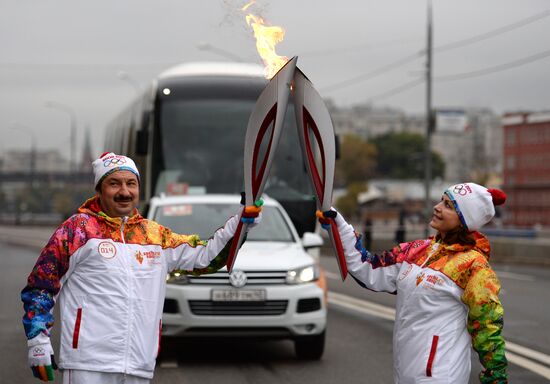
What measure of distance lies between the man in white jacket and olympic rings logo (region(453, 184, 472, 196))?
3.27 feet

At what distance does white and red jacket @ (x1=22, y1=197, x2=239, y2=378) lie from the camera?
4367 mm

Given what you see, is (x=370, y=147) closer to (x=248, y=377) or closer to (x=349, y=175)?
(x=349, y=175)

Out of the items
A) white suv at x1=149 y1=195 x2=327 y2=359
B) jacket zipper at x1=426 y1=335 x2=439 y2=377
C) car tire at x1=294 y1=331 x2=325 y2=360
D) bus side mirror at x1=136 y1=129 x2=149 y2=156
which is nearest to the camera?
jacket zipper at x1=426 y1=335 x2=439 y2=377

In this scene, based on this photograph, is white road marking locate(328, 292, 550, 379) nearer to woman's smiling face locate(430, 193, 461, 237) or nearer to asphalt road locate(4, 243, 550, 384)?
asphalt road locate(4, 243, 550, 384)

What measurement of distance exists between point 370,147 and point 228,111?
102 m

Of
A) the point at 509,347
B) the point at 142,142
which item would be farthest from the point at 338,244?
the point at 142,142

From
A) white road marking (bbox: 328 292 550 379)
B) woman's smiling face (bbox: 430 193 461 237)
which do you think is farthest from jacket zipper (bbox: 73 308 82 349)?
white road marking (bbox: 328 292 550 379)

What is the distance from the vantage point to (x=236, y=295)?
8906 millimetres

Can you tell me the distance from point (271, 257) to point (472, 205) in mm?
4988

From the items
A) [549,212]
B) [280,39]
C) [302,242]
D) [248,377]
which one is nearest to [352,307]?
[302,242]

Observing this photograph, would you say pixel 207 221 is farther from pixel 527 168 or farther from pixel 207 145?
pixel 527 168

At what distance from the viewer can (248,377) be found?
845 cm

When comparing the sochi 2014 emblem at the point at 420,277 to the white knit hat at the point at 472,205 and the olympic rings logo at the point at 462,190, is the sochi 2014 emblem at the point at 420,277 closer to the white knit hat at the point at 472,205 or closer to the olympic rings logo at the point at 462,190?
the white knit hat at the point at 472,205

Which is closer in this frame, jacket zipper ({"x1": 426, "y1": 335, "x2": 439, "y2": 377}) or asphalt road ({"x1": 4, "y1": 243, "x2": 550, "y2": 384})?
jacket zipper ({"x1": 426, "y1": 335, "x2": 439, "y2": 377})
